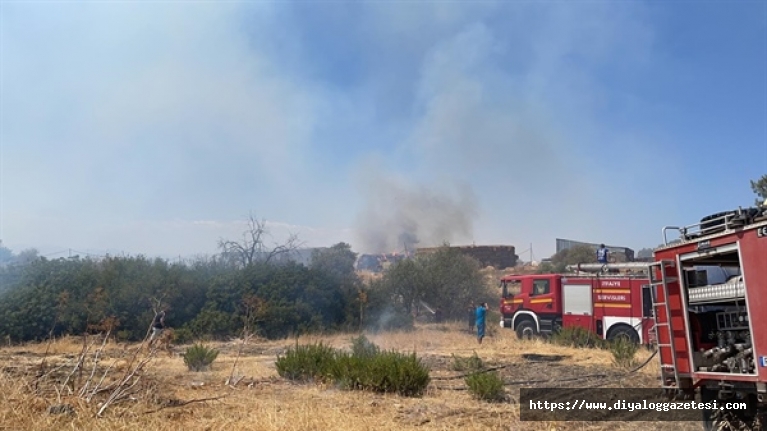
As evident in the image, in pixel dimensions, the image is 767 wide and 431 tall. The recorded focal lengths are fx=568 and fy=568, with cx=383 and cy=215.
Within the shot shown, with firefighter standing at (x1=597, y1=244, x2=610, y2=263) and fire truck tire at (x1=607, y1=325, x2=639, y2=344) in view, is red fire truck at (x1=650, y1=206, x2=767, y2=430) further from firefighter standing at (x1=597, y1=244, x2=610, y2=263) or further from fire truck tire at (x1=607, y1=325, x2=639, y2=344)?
firefighter standing at (x1=597, y1=244, x2=610, y2=263)

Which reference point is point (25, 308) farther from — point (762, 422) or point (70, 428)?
point (762, 422)

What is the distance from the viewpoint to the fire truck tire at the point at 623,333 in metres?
17.7

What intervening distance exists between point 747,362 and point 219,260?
33378 mm

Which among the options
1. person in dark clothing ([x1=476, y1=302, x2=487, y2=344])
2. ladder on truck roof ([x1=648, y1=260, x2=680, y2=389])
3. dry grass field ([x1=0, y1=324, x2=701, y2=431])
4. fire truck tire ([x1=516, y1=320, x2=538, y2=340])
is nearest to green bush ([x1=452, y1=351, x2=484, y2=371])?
dry grass field ([x1=0, y1=324, x2=701, y2=431])

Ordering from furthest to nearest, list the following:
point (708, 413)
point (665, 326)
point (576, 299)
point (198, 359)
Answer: point (576, 299) → point (198, 359) → point (665, 326) → point (708, 413)

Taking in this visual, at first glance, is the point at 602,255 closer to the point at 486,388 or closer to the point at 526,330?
the point at 526,330

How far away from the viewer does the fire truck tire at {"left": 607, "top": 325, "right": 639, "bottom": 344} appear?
698 inches

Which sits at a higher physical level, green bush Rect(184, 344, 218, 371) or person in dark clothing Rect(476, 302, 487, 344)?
person in dark clothing Rect(476, 302, 487, 344)

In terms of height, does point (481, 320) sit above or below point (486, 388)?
above

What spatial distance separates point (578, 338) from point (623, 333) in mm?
1443

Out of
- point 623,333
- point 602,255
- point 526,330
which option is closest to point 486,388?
point 623,333

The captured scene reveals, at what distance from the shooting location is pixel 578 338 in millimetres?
18094

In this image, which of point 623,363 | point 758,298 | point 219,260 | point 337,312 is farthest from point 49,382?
point 219,260

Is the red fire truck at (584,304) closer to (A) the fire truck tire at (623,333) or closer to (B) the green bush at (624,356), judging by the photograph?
(A) the fire truck tire at (623,333)
